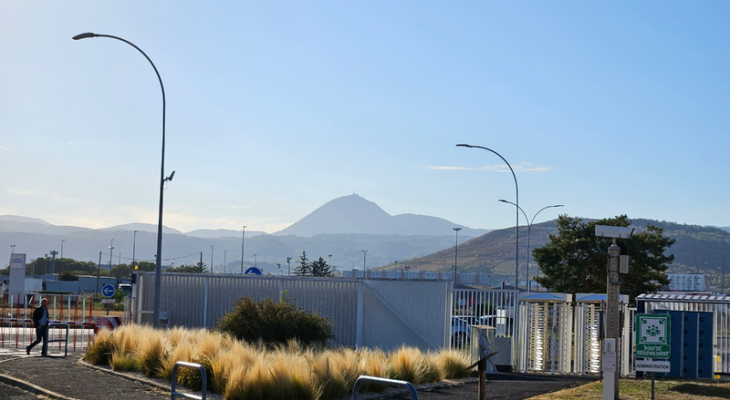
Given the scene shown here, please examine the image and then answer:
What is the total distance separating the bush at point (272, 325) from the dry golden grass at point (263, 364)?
1240 mm

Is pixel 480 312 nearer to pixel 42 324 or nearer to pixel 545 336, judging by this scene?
pixel 545 336

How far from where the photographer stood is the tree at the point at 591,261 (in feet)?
115

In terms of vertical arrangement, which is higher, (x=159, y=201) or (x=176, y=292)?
(x=159, y=201)

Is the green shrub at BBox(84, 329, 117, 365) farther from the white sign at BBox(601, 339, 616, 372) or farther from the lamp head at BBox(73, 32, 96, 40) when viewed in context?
the white sign at BBox(601, 339, 616, 372)

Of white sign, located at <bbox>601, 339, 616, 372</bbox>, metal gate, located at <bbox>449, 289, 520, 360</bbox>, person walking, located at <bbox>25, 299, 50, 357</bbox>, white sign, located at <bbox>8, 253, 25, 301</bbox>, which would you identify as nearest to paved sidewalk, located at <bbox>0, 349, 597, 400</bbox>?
white sign, located at <bbox>601, 339, 616, 372</bbox>

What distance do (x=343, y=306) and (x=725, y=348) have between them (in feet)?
37.2

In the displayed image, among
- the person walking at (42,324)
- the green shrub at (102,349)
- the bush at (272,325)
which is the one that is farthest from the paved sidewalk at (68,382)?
the bush at (272,325)

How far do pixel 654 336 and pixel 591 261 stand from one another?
25.6 m

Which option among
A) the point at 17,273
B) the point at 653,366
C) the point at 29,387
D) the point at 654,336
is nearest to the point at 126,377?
the point at 29,387

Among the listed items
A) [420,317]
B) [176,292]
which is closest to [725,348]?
[420,317]

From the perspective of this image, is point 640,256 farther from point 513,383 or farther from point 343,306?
point 513,383

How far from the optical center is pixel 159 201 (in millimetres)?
21297

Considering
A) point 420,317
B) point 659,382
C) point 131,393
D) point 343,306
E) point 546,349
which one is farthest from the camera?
point 343,306

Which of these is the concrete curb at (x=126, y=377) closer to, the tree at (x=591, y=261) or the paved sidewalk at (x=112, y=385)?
the paved sidewalk at (x=112, y=385)
